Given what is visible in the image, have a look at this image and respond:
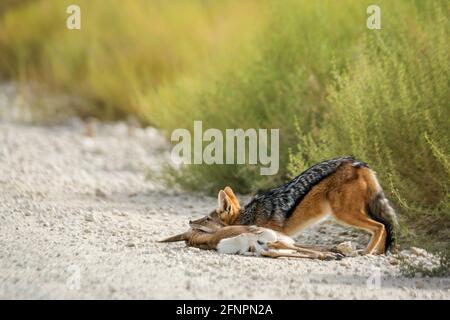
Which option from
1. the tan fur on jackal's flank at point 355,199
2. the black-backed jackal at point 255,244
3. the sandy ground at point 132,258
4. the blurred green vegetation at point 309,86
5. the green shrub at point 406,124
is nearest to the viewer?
the sandy ground at point 132,258

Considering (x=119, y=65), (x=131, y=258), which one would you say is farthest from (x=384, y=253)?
(x=119, y=65)

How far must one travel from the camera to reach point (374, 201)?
6109 mm

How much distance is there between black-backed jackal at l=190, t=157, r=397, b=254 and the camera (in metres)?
6.05

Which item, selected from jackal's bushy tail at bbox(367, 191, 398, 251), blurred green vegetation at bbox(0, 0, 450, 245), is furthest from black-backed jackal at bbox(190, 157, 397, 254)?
blurred green vegetation at bbox(0, 0, 450, 245)

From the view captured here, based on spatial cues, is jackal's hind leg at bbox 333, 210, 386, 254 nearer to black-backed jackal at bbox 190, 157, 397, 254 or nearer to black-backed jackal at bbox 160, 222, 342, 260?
black-backed jackal at bbox 190, 157, 397, 254

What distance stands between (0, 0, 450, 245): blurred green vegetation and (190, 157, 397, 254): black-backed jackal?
18 cm

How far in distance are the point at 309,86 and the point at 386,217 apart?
2.54m

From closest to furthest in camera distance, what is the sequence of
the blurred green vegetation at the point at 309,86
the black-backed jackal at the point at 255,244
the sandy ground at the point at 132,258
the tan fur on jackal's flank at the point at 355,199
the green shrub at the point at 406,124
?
the sandy ground at the point at 132,258 < the black-backed jackal at the point at 255,244 < the tan fur on jackal's flank at the point at 355,199 < the green shrub at the point at 406,124 < the blurred green vegetation at the point at 309,86

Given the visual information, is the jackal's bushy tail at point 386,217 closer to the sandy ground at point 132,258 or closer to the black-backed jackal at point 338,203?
the black-backed jackal at point 338,203

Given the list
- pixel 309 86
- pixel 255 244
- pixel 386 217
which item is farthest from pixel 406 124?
pixel 309 86

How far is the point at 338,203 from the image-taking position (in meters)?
6.05

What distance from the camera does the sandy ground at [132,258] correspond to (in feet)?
16.0

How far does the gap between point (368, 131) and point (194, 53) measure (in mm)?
6556

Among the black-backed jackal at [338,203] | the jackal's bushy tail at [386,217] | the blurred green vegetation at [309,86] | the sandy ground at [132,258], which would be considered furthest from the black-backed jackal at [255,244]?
the blurred green vegetation at [309,86]
